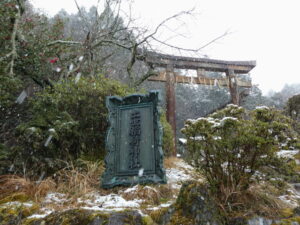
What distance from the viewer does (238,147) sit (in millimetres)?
2859

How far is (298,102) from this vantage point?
7.60m

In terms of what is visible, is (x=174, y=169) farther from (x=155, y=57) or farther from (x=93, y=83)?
(x=155, y=57)

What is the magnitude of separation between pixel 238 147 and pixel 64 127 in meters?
3.09

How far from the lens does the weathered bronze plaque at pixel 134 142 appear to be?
3943 millimetres

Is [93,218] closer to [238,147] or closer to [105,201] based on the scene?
[105,201]

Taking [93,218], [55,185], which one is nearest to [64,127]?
[55,185]

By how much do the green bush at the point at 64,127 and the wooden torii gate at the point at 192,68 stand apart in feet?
9.10

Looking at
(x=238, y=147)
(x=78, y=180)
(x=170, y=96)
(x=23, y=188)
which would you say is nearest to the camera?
(x=238, y=147)

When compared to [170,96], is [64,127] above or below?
below

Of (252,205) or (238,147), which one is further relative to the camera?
(238,147)

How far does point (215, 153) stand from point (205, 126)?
0.37 m

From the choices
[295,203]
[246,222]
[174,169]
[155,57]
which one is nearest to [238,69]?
[155,57]

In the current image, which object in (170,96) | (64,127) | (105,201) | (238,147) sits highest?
(170,96)

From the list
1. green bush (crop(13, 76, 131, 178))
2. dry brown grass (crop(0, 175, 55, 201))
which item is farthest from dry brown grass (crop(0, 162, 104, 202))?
green bush (crop(13, 76, 131, 178))
